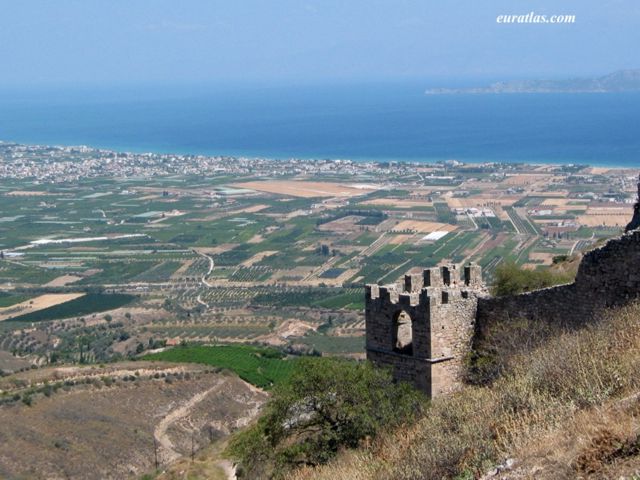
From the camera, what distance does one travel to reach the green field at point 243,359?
4341 cm

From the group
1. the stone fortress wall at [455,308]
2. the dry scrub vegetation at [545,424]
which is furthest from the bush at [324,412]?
the dry scrub vegetation at [545,424]

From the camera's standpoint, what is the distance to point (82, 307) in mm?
71938

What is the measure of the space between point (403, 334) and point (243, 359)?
105ft

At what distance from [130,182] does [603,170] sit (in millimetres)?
65240

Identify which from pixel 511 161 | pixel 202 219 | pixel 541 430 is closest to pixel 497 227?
pixel 202 219

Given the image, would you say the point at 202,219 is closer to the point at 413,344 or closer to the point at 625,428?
the point at 413,344

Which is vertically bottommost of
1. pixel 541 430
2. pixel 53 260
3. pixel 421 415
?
pixel 53 260

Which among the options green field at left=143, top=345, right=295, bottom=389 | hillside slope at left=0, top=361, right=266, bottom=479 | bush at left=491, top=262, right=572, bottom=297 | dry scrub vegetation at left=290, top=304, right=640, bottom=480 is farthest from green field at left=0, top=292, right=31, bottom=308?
dry scrub vegetation at left=290, top=304, right=640, bottom=480

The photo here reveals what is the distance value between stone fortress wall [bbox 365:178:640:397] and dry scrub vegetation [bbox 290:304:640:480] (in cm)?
74

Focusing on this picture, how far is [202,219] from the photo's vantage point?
365ft

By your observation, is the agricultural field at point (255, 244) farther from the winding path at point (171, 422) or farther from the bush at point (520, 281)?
the bush at point (520, 281)

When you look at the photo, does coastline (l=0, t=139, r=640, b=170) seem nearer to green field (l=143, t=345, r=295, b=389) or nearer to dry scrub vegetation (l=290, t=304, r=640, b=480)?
green field (l=143, t=345, r=295, b=389)

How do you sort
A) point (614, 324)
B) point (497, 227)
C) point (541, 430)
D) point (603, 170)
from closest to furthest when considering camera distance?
point (541, 430) < point (614, 324) < point (497, 227) < point (603, 170)

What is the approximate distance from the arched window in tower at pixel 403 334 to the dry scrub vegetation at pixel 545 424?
2.75m
